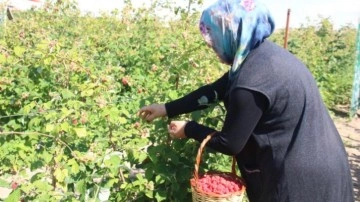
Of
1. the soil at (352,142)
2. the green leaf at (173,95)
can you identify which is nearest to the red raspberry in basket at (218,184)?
the green leaf at (173,95)

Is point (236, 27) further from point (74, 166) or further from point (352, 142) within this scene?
point (352, 142)

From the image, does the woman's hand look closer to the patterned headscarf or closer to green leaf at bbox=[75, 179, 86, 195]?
the patterned headscarf

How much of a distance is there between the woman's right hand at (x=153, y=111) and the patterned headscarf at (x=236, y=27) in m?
0.49

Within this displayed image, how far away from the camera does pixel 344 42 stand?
10.7m

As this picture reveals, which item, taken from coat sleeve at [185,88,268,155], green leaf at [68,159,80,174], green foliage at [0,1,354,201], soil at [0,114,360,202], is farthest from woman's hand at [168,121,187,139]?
soil at [0,114,360,202]

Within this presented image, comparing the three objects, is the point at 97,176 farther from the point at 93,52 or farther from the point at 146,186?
the point at 93,52

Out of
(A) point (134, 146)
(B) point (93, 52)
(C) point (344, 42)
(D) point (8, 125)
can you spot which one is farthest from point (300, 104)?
(C) point (344, 42)

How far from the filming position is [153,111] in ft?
6.77

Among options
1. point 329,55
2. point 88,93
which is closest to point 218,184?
point 88,93

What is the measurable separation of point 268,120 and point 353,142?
17.9 ft

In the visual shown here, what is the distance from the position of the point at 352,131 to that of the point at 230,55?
628cm

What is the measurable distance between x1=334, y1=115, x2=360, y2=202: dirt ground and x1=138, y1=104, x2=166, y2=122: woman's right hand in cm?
304

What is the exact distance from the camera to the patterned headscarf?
1.57 meters

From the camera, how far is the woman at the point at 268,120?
1.57 m
